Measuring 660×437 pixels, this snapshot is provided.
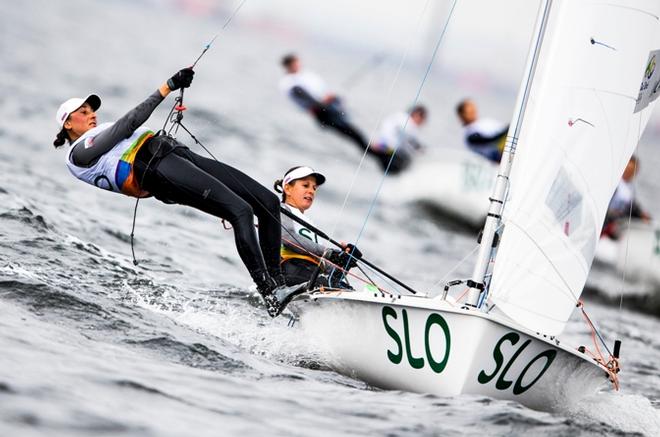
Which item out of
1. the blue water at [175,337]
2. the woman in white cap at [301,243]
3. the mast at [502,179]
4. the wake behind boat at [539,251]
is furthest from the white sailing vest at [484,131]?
the mast at [502,179]

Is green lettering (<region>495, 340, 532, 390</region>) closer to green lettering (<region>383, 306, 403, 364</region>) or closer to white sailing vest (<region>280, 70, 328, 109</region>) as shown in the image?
green lettering (<region>383, 306, 403, 364</region>)

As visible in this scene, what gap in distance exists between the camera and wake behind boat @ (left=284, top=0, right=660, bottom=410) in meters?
3.79

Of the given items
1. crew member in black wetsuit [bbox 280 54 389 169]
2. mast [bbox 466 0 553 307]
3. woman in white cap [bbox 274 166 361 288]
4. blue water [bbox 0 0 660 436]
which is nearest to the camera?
blue water [bbox 0 0 660 436]

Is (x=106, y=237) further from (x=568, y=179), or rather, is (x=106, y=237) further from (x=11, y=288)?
(x=568, y=179)

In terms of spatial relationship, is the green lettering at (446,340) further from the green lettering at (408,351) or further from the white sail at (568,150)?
the white sail at (568,150)

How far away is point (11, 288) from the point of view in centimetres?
420

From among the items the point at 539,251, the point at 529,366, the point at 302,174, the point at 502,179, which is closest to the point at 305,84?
the point at 302,174

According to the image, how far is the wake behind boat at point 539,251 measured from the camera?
379 cm

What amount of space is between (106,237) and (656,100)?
3405mm

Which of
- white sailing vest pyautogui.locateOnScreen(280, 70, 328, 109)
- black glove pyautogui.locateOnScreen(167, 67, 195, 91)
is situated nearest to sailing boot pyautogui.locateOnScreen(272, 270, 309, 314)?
black glove pyautogui.locateOnScreen(167, 67, 195, 91)

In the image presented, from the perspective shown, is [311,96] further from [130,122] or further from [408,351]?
[408,351]

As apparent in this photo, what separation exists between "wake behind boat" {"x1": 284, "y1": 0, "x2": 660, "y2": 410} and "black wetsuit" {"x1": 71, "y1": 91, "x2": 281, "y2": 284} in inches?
14.9

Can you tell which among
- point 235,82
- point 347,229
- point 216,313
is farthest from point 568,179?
point 235,82

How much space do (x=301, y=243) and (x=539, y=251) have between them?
1.35 meters
